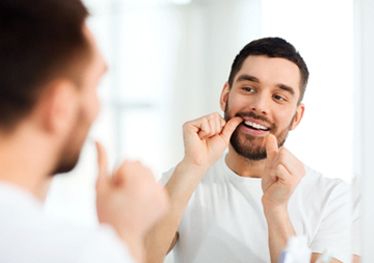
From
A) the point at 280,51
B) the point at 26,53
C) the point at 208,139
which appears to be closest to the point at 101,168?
the point at 26,53

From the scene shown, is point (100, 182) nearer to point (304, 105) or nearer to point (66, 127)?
point (66, 127)

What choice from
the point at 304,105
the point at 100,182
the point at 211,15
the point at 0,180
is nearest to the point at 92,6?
the point at 211,15

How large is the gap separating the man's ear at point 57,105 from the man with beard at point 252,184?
48cm

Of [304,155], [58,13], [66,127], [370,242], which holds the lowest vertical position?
[370,242]

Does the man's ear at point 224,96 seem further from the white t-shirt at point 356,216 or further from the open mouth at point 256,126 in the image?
the white t-shirt at point 356,216

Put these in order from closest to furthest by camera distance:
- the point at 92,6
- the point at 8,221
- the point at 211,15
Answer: the point at 8,221 → the point at 211,15 → the point at 92,6

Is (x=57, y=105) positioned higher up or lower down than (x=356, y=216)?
higher up

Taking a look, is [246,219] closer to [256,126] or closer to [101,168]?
[256,126]

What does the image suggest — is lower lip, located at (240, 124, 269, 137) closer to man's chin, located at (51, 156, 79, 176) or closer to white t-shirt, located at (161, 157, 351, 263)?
white t-shirt, located at (161, 157, 351, 263)

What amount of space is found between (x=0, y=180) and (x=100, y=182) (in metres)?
0.17

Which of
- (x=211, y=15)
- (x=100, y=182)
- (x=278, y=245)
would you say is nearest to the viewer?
(x=100, y=182)

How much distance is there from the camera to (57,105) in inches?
22.2

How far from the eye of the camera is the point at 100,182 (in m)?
0.71

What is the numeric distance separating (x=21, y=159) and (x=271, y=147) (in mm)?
571
